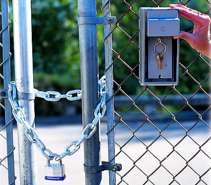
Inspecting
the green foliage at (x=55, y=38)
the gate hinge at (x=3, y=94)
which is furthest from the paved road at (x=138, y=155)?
the green foliage at (x=55, y=38)

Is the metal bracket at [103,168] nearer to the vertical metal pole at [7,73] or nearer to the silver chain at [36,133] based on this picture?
the silver chain at [36,133]

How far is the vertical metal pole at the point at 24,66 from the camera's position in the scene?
1.53m

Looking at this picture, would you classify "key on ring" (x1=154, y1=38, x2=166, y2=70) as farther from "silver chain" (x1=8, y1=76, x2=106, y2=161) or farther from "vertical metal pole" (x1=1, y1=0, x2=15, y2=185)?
"vertical metal pole" (x1=1, y1=0, x2=15, y2=185)

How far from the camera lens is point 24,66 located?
1.54 metres

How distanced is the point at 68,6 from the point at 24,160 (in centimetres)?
1047

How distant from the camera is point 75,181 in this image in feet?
17.1

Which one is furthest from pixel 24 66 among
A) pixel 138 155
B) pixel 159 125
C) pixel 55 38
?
pixel 55 38

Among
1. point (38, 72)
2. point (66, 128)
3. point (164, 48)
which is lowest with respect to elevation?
point (66, 128)

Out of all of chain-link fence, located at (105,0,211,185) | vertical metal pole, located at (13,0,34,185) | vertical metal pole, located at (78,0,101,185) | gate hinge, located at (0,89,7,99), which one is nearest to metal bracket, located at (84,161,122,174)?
vertical metal pole, located at (78,0,101,185)

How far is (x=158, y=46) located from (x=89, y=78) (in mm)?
220

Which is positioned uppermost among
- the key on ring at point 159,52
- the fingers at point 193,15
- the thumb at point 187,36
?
the fingers at point 193,15

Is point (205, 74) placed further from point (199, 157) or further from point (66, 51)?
point (199, 157)

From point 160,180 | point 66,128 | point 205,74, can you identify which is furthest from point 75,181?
point 205,74

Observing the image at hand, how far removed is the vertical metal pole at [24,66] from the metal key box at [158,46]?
323 mm
